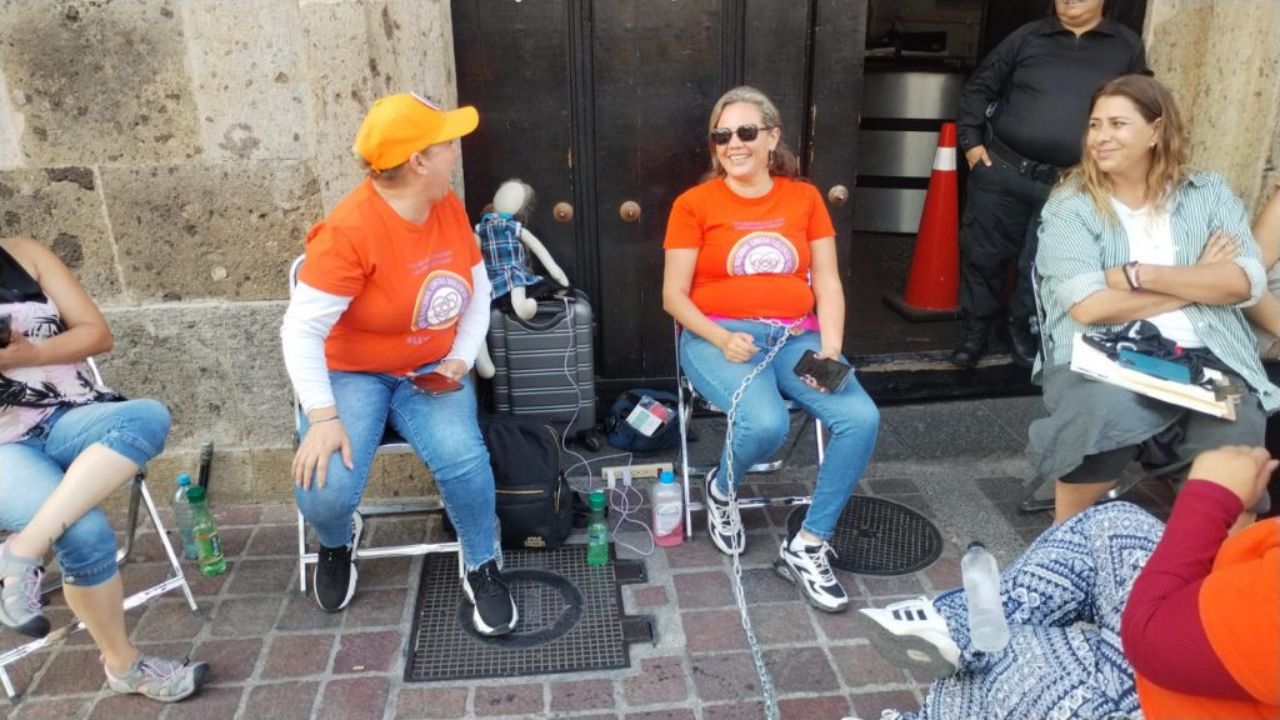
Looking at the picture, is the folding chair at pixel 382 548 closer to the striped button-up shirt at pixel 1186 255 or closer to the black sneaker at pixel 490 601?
the black sneaker at pixel 490 601

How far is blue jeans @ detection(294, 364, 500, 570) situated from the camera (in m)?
2.87

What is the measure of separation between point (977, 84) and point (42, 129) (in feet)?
12.5

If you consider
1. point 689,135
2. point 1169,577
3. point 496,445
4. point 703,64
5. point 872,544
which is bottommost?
point 872,544

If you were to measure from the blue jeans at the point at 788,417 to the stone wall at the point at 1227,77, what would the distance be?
2.10 m

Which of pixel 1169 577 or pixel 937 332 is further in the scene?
pixel 937 332

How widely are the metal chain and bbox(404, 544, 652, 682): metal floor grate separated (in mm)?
331

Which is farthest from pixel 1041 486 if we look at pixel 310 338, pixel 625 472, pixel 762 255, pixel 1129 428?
pixel 310 338

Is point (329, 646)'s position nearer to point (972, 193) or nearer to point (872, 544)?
point (872, 544)

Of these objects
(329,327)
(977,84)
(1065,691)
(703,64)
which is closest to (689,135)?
(703,64)

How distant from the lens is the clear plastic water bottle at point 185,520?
339 centimetres

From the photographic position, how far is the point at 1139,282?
3.00 m

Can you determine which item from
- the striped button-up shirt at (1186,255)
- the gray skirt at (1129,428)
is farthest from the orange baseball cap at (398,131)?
the gray skirt at (1129,428)

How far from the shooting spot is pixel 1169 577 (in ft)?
5.38

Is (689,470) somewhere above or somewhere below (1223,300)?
below
